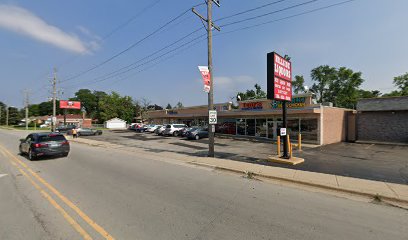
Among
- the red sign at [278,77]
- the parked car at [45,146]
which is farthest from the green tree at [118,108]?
the red sign at [278,77]

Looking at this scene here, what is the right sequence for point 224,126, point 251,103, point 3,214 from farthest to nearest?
point 224,126, point 251,103, point 3,214

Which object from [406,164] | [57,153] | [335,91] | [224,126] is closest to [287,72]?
[406,164]

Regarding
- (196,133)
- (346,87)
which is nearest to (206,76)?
(196,133)

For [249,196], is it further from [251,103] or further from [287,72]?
[251,103]

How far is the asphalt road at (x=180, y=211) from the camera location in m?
4.25

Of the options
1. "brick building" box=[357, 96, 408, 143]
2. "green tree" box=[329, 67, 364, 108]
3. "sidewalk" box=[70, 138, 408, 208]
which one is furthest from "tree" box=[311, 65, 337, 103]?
"sidewalk" box=[70, 138, 408, 208]

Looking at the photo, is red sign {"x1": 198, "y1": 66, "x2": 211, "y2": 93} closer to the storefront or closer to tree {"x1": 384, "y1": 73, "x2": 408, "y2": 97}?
the storefront

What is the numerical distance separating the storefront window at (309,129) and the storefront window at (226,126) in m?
8.77

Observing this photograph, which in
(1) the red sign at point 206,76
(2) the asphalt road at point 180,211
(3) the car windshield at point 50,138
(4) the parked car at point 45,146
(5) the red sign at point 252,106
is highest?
(1) the red sign at point 206,76

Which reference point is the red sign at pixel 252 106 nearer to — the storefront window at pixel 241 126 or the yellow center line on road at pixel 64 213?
the storefront window at pixel 241 126

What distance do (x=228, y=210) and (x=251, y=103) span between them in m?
21.2

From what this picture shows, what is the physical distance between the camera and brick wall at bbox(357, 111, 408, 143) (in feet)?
67.4

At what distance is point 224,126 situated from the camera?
29578mm

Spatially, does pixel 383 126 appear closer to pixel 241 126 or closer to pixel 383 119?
pixel 383 119
